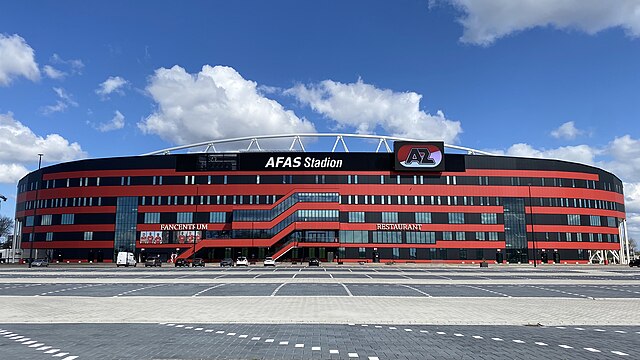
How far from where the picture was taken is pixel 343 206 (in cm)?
9119

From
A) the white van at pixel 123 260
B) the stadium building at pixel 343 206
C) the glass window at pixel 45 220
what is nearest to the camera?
the white van at pixel 123 260

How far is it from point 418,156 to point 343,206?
18369 millimetres

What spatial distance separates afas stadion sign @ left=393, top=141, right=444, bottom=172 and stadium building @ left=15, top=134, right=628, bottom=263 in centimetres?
21

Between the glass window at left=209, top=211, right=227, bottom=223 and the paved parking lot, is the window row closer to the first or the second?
the glass window at left=209, top=211, right=227, bottom=223

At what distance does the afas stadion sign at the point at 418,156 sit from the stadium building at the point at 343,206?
21 centimetres

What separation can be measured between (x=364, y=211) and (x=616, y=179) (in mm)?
62134

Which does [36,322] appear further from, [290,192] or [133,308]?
[290,192]

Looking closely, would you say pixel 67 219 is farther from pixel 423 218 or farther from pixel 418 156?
pixel 418 156

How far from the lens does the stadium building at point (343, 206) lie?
8994cm

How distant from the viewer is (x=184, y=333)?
40.3ft

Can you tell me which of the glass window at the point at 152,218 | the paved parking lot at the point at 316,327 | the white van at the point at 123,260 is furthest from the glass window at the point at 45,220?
the paved parking lot at the point at 316,327

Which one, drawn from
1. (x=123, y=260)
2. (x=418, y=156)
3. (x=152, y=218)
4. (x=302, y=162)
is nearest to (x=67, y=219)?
(x=152, y=218)

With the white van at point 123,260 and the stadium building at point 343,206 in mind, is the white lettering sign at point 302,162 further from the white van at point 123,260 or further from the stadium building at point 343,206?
the white van at point 123,260

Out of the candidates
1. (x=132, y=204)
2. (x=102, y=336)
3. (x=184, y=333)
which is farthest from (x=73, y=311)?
(x=132, y=204)
